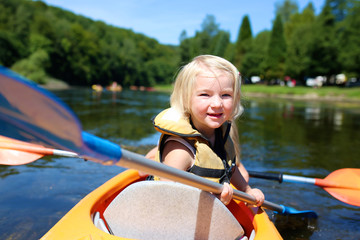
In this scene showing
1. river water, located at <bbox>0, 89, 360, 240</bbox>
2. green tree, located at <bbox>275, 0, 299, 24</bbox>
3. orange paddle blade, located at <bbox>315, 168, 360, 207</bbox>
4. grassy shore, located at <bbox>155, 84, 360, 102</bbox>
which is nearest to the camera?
river water, located at <bbox>0, 89, 360, 240</bbox>

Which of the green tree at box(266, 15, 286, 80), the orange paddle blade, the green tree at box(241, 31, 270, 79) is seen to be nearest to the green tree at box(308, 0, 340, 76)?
the green tree at box(266, 15, 286, 80)

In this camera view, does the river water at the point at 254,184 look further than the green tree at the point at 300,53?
No

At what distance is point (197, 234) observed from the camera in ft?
5.73

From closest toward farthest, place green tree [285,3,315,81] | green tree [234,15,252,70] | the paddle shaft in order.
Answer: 1. the paddle shaft
2. green tree [285,3,315,81]
3. green tree [234,15,252,70]

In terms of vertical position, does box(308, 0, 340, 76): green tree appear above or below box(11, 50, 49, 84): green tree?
above

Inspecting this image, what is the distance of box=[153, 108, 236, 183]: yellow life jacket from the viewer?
1888mm

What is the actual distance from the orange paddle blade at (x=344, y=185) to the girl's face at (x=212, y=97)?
1879 mm

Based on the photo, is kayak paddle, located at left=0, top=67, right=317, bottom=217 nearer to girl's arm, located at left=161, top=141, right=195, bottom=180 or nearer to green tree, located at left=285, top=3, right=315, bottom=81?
girl's arm, located at left=161, top=141, right=195, bottom=180

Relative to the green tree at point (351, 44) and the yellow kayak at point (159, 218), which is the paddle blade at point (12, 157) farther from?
the green tree at point (351, 44)

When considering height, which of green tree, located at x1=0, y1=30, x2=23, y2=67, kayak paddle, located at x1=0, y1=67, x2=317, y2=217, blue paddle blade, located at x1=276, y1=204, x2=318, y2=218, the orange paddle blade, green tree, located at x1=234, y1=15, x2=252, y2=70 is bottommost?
blue paddle blade, located at x1=276, y1=204, x2=318, y2=218

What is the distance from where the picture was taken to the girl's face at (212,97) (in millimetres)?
1929

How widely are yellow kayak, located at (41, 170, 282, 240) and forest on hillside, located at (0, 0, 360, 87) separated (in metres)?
27.1

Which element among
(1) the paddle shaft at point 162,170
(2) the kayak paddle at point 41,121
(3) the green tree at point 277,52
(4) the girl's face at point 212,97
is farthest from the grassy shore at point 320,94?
(2) the kayak paddle at point 41,121

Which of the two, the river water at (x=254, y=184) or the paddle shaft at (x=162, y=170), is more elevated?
the paddle shaft at (x=162, y=170)
